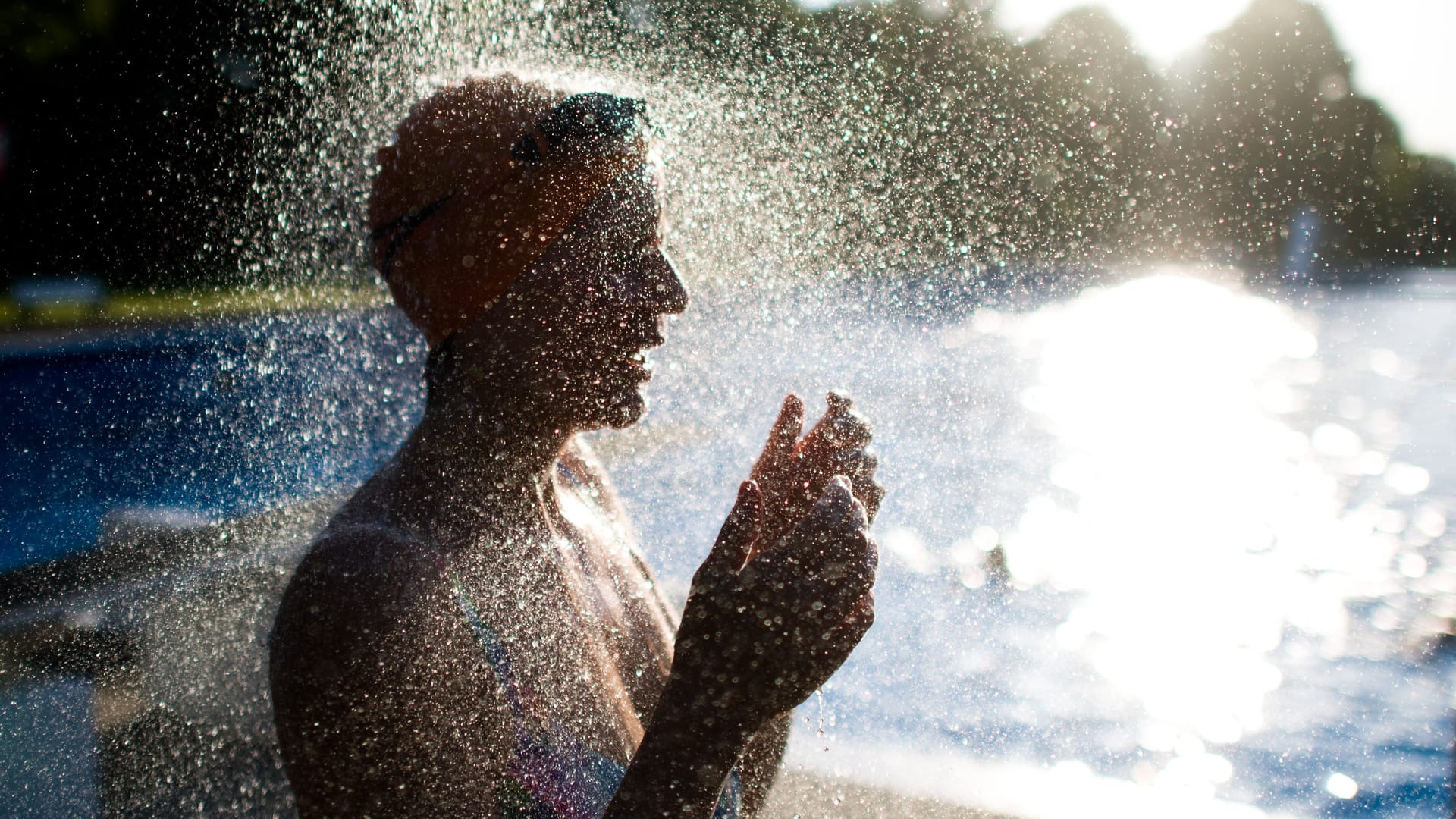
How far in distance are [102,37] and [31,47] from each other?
2.42 feet

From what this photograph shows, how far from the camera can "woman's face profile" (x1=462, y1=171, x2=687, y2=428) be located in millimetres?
1610

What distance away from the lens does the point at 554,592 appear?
1771mm

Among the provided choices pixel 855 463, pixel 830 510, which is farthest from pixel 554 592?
pixel 830 510

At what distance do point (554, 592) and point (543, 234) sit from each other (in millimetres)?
585

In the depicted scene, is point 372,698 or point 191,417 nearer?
point 372,698

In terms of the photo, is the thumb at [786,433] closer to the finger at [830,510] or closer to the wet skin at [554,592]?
the wet skin at [554,592]

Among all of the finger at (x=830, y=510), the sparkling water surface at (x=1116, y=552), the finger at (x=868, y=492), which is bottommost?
the finger at (x=830, y=510)

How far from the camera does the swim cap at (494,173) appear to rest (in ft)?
5.35

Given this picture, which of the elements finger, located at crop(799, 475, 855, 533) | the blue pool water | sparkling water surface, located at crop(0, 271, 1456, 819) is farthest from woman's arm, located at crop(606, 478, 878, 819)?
the blue pool water

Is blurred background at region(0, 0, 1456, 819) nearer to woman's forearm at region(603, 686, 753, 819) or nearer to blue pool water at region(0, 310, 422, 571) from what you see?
blue pool water at region(0, 310, 422, 571)

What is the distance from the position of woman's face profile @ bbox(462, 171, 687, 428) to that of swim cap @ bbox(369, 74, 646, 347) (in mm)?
28

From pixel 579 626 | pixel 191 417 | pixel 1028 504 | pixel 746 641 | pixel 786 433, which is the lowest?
pixel 191 417

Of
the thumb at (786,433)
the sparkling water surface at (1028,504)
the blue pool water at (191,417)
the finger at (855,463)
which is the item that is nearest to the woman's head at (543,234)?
the thumb at (786,433)

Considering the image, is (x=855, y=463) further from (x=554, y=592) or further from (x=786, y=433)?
(x=554, y=592)
